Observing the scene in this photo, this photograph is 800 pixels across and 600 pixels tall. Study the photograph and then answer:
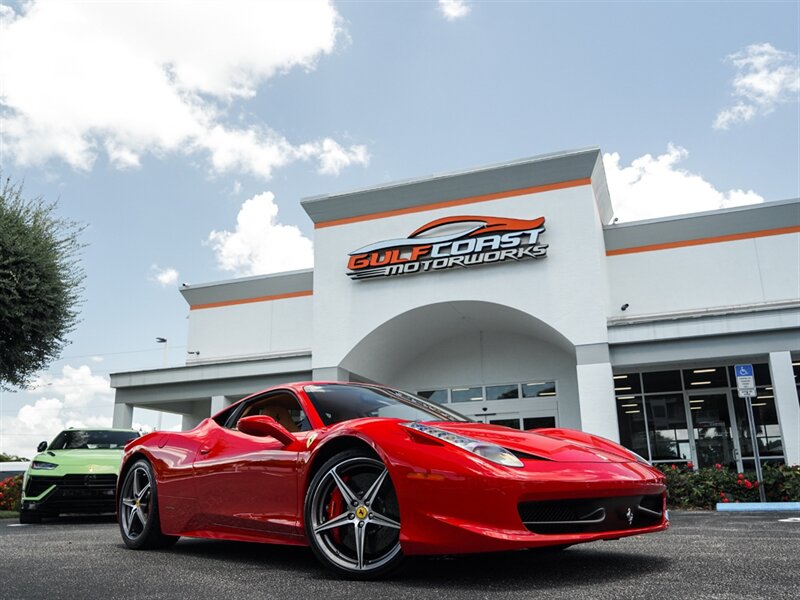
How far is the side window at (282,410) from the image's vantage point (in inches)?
161

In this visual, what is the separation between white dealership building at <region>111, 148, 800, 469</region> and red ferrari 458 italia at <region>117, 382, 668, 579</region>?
1148cm

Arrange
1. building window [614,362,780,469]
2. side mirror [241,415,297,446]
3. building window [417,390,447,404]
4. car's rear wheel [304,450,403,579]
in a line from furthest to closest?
building window [417,390,447,404]
building window [614,362,780,469]
side mirror [241,415,297,446]
car's rear wheel [304,450,403,579]

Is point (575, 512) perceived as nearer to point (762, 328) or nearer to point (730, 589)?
point (730, 589)

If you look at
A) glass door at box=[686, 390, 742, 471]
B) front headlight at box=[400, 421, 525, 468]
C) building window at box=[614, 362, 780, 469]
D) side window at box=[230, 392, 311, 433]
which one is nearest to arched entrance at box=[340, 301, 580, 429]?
building window at box=[614, 362, 780, 469]

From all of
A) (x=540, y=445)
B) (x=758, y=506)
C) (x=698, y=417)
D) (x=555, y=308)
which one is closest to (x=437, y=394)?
(x=555, y=308)

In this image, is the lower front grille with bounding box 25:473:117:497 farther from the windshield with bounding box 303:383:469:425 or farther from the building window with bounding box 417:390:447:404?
the building window with bounding box 417:390:447:404

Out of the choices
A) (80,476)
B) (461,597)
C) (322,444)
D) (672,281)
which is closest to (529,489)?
(461,597)

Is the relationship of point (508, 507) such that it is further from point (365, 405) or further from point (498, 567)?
point (365, 405)

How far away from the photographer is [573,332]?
15.1m

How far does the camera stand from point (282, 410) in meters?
4.37

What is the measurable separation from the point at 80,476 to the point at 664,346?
11.8 m

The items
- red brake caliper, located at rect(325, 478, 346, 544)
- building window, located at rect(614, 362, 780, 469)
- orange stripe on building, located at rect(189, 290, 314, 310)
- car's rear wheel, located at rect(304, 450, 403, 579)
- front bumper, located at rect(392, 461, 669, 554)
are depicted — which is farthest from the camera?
orange stripe on building, located at rect(189, 290, 314, 310)

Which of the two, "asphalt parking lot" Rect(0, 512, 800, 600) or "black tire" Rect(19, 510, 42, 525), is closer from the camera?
"asphalt parking lot" Rect(0, 512, 800, 600)

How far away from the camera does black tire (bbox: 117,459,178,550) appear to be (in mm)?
4895
